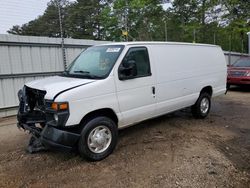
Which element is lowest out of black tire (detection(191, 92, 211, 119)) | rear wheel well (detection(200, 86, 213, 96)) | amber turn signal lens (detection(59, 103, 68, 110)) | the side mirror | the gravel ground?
the gravel ground

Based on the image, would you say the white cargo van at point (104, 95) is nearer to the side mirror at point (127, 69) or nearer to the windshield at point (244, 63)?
the side mirror at point (127, 69)

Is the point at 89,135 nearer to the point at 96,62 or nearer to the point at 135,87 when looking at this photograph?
the point at 135,87

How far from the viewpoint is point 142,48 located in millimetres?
5039

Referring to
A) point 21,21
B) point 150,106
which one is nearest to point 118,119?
point 150,106

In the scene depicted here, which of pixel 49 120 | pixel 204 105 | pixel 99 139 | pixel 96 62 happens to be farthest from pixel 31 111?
pixel 204 105

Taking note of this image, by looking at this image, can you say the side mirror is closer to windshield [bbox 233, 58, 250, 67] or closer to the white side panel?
the white side panel

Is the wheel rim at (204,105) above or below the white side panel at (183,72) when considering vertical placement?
below

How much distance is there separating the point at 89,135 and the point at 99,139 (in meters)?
0.24

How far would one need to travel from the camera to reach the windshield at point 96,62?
14.6ft

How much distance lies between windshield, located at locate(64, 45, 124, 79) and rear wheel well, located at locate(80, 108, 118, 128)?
60 cm

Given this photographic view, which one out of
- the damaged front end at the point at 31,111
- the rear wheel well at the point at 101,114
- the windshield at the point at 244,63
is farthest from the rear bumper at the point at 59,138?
the windshield at the point at 244,63

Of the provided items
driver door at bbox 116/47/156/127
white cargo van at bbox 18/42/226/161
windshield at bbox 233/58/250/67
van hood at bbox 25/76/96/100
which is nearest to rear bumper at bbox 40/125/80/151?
white cargo van at bbox 18/42/226/161

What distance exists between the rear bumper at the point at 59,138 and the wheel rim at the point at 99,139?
0.33 metres

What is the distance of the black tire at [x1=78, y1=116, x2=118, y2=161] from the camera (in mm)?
4047
